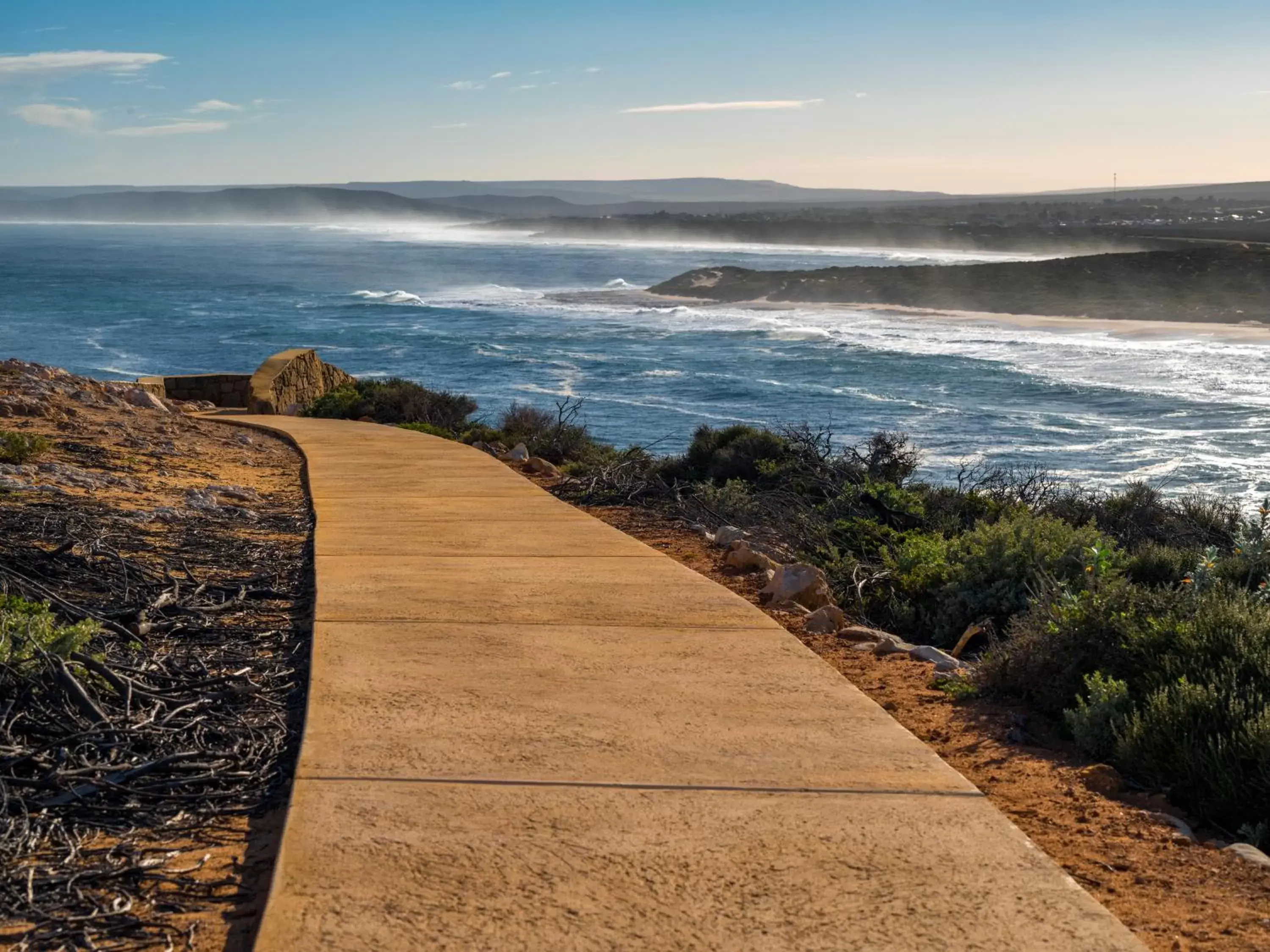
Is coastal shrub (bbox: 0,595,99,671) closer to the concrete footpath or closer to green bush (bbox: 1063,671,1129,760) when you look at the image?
the concrete footpath

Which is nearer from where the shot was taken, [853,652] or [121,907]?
[121,907]

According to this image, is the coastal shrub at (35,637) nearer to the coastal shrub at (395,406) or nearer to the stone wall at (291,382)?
the coastal shrub at (395,406)

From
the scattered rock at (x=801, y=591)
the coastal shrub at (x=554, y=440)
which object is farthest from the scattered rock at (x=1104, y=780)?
the coastal shrub at (x=554, y=440)

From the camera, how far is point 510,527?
27.7 feet

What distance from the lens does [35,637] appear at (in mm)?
4562

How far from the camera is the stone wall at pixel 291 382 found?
1933 centimetres

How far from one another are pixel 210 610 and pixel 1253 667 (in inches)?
182

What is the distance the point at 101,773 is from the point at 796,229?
178416 mm

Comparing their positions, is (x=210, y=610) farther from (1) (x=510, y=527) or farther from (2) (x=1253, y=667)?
(2) (x=1253, y=667)

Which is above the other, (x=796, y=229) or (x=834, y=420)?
(x=796, y=229)

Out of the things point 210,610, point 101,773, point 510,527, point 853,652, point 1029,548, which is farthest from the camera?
point 510,527

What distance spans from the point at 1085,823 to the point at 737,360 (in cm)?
4585

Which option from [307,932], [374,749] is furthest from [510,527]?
[307,932]

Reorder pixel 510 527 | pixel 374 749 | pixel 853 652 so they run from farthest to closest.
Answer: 1. pixel 510 527
2. pixel 853 652
3. pixel 374 749
